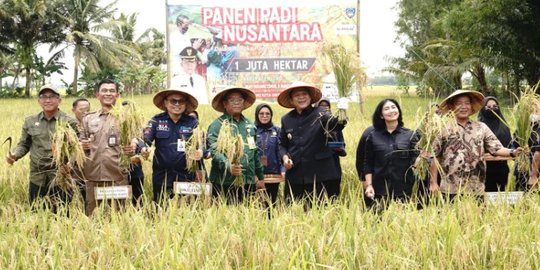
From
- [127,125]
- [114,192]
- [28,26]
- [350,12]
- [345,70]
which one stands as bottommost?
[114,192]

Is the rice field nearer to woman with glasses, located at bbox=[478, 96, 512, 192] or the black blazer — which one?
the black blazer

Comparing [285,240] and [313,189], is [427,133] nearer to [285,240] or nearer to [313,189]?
[313,189]

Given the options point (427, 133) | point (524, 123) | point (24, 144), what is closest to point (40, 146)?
point (24, 144)

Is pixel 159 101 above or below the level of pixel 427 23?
below

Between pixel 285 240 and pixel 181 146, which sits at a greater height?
pixel 181 146

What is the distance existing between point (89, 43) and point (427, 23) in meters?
16.8

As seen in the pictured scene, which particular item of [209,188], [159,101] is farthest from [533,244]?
[159,101]

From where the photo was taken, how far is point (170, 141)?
3.67m

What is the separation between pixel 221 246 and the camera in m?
2.54

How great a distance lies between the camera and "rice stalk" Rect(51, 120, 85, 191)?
3578mm

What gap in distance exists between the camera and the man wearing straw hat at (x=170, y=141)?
3662 millimetres

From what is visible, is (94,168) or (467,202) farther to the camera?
(94,168)

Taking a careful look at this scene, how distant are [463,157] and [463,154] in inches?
0.7

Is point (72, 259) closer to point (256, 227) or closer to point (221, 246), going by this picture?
point (221, 246)
